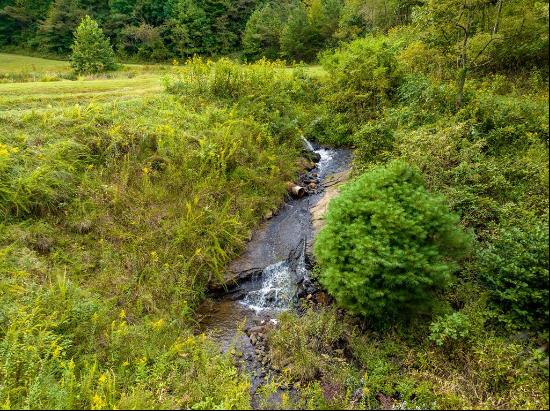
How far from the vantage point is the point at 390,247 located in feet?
18.8

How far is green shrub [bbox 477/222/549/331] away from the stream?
3461 mm

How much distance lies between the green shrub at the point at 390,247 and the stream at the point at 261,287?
1.82m

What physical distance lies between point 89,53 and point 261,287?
18881 millimetres

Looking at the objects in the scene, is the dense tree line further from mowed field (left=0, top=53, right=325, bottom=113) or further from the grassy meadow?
the grassy meadow

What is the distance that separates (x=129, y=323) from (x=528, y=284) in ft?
22.7

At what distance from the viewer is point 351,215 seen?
6340 millimetres

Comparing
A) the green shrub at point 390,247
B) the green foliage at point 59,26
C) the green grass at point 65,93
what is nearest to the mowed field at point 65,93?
the green grass at point 65,93

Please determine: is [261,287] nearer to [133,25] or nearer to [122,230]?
[122,230]

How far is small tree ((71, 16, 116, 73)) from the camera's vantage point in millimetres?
20266

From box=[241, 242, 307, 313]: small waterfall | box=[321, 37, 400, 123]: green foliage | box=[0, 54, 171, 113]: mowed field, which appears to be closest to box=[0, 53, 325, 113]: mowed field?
box=[0, 54, 171, 113]: mowed field

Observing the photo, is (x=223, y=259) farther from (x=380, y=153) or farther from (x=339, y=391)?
(x=380, y=153)

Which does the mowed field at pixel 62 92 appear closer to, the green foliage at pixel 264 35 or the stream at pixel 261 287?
the stream at pixel 261 287

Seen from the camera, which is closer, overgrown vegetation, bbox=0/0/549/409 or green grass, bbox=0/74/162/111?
overgrown vegetation, bbox=0/0/549/409

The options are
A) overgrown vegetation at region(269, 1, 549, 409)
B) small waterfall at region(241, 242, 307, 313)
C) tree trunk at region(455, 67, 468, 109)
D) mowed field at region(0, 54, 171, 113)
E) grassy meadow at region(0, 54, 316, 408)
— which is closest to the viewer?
overgrown vegetation at region(269, 1, 549, 409)
